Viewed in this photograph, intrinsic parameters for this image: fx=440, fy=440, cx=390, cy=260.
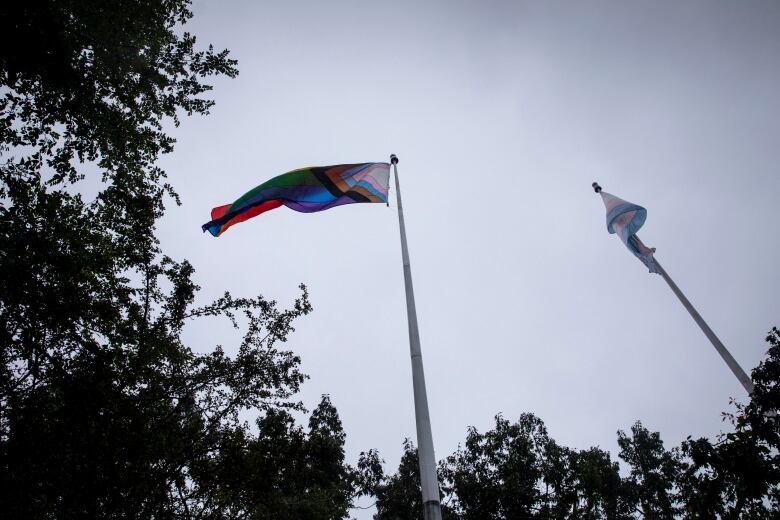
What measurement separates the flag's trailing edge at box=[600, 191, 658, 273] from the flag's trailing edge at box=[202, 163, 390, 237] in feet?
36.9

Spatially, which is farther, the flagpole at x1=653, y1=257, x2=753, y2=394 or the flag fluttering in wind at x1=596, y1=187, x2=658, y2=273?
the flag fluttering in wind at x1=596, y1=187, x2=658, y2=273

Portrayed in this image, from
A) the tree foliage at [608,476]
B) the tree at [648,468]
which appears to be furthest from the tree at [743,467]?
the tree at [648,468]

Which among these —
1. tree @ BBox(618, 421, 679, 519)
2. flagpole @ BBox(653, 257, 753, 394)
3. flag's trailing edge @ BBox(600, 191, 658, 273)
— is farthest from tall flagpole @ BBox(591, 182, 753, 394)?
tree @ BBox(618, 421, 679, 519)

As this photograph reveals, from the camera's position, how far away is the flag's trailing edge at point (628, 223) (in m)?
18.5

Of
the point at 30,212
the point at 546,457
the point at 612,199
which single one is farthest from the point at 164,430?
the point at 546,457

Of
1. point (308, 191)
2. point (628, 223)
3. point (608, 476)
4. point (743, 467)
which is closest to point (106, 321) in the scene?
point (308, 191)

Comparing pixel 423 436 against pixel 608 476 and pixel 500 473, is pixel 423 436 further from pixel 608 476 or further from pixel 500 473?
pixel 608 476

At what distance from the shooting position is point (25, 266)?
27.7ft

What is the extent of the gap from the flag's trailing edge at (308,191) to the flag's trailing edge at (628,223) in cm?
1126

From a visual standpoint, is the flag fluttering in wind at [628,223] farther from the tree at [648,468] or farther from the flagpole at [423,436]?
the tree at [648,468]

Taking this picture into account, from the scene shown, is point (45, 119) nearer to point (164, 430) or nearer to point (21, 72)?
point (21, 72)

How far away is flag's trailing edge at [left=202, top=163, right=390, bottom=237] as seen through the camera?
14328mm

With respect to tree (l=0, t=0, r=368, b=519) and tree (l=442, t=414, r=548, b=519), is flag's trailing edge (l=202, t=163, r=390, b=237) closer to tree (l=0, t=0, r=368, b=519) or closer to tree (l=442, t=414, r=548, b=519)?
tree (l=0, t=0, r=368, b=519)

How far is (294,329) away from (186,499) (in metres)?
5.17
